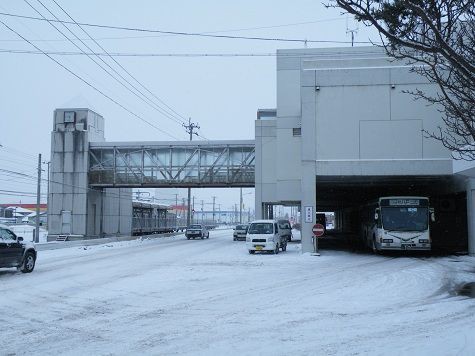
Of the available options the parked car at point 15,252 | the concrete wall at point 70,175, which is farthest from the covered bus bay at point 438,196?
the concrete wall at point 70,175

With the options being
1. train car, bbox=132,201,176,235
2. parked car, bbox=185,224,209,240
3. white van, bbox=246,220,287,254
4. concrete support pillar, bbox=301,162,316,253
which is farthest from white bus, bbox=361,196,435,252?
train car, bbox=132,201,176,235

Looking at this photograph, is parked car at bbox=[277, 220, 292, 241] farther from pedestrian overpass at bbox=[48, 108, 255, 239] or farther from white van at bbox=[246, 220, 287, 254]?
pedestrian overpass at bbox=[48, 108, 255, 239]

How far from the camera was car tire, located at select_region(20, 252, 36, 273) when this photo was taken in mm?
19609

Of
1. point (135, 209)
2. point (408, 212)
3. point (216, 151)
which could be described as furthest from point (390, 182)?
point (135, 209)

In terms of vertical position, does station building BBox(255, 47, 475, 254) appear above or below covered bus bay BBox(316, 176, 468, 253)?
above

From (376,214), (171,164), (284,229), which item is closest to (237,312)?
(376,214)

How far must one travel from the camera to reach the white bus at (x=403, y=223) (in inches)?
1028

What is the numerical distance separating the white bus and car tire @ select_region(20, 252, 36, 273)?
1647 cm

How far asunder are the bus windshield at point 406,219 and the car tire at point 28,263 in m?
16.7

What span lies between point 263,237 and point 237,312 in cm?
1760

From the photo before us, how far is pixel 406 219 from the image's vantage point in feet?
86.6

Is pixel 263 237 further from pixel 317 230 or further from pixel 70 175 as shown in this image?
pixel 70 175

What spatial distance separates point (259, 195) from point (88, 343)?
37.6 m

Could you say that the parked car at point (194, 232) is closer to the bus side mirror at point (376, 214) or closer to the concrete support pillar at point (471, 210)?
the bus side mirror at point (376, 214)
